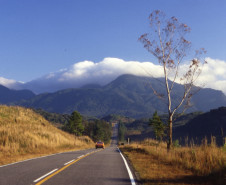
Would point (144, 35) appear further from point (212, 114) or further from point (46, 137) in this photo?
point (212, 114)

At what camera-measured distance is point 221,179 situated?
971 centimetres

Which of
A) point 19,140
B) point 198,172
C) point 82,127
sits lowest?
point 198,172

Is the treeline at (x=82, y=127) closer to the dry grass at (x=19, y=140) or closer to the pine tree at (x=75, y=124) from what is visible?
the pine tree at (x=75, y=124)

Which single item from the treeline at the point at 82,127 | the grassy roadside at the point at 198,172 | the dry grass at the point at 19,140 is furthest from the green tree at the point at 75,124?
the grassy roadside at the point at 198,172

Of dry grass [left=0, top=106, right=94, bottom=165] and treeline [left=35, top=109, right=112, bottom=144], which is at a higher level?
treeline [left=35, top=109, right=112, bottom=144]

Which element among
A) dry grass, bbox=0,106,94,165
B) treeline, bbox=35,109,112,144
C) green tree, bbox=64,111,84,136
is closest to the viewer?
dry grass, bbox=0,106,94,165

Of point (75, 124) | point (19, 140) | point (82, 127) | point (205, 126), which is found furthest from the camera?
point (205, 126)

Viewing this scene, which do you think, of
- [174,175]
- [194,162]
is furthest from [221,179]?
[194,162]

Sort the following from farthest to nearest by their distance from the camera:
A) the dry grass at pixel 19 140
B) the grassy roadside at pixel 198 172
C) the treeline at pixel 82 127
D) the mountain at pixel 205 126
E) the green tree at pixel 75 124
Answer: the mountain at pixel 205 126 → the treeline at pixel 82 127 → the green tree at pixel 75 124 → the dry grass at pixel 19 140 → the grassy roadside at pixel 198 172

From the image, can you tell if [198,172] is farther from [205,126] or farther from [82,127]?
[205,126]

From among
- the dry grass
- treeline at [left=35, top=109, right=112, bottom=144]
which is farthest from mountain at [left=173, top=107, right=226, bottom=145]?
the dry grass

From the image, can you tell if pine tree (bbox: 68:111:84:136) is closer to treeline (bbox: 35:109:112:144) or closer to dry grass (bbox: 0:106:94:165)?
treeline (bbox: 35:109:112:144)

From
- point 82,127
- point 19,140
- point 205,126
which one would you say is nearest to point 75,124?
point 82,127

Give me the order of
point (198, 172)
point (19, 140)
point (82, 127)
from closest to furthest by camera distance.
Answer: point (198, 172) → point (19, 140) → point (82, 127)
